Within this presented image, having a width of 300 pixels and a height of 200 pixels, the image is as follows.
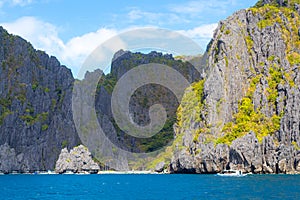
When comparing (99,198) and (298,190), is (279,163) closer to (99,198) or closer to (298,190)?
(298,190)

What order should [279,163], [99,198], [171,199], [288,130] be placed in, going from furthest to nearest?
[288,130] < [279,163] < [99,198] < [171,199]

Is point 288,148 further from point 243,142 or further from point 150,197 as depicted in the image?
point 150,197

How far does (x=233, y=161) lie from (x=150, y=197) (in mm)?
102478

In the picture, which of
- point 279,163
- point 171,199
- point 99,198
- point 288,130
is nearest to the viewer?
point 171,199

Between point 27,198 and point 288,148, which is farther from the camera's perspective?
point 288,148

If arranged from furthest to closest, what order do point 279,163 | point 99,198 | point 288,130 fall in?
point 288,130, point 279,163, point 99,198

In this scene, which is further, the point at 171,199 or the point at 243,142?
the point at 243,142

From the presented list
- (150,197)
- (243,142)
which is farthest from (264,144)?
(150,197)

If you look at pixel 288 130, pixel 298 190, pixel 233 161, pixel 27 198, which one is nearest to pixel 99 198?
pixel 27 198

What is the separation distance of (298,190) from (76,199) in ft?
143

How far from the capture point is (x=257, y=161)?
620 ft

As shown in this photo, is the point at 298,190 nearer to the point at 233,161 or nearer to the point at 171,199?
the point at 171,199

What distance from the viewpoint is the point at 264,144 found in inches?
7672

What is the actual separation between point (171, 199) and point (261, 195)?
646 inches
